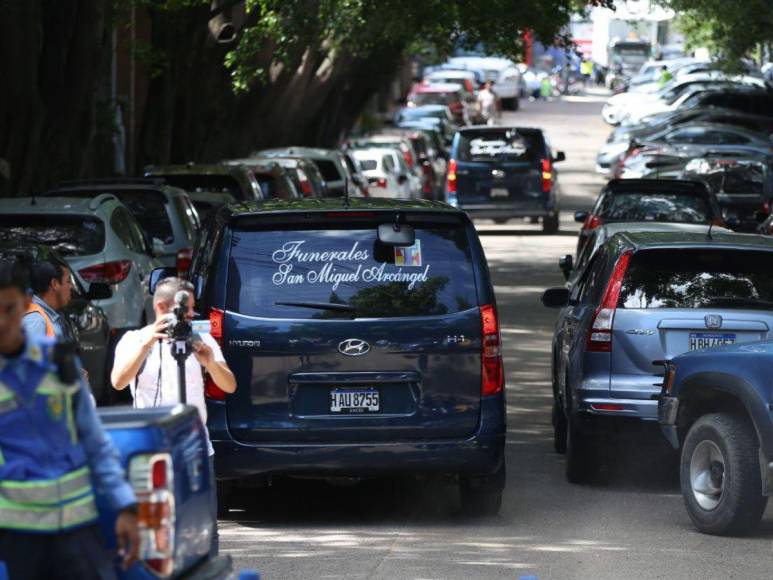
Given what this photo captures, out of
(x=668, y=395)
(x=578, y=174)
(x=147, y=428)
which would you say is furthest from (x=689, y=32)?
(x=147, y=428)

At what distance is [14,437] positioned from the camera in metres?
5.27

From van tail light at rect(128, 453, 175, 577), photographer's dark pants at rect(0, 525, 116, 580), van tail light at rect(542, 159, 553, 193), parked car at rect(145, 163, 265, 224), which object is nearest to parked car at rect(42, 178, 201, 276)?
parked car at rect(145, 163, 265, 224)

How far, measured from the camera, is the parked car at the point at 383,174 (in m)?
35.2

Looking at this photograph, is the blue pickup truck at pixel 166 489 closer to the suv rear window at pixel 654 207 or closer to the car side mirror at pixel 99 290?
the car side mirror at pixel 99 290

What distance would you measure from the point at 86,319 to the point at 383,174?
22.5m

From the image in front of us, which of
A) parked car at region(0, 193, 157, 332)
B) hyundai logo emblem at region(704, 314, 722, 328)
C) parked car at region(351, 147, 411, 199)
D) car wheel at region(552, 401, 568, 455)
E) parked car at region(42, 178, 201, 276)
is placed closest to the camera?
hyundai logo emblem at region(704, 314, 722, 328)

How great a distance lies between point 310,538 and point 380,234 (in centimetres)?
168

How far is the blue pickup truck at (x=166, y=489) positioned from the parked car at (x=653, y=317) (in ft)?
17.2

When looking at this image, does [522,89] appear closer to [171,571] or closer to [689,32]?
[689,32]

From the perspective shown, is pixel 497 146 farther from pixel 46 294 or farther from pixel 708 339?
pixel 46 294

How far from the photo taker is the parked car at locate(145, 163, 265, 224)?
21125 millimetres

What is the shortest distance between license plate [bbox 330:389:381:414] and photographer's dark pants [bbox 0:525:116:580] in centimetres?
435

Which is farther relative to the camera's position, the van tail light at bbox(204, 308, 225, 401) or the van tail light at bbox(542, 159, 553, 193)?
the van tail light at bbox(542, 159, 553, 193)

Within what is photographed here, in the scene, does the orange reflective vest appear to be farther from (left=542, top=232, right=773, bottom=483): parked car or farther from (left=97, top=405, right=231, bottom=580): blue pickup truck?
(left=542, top=232, right=773, bottom=483): parked car
